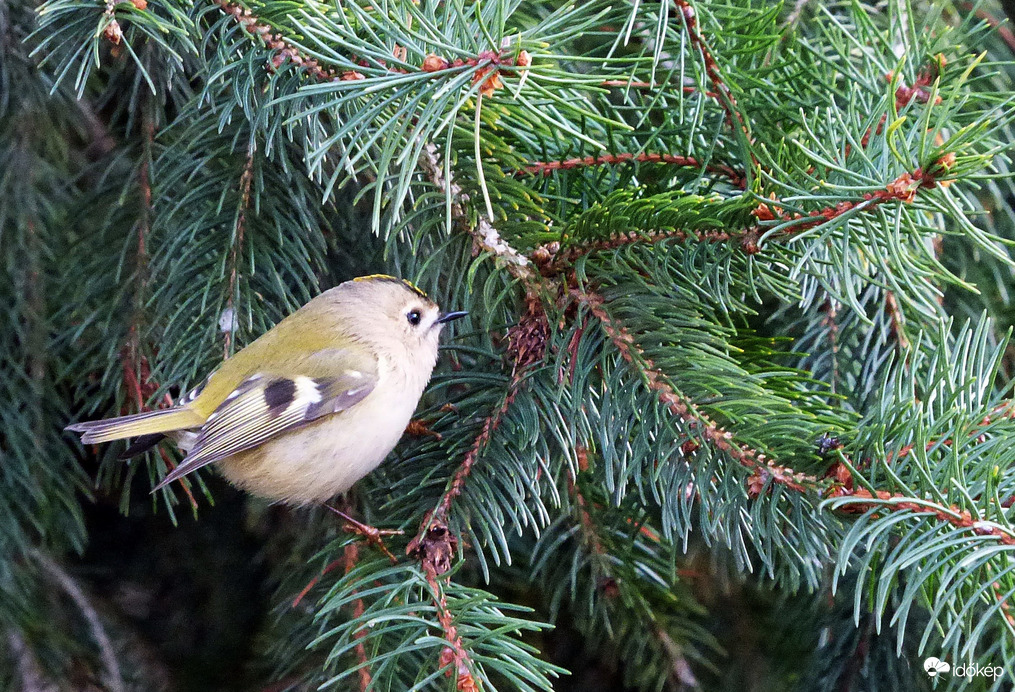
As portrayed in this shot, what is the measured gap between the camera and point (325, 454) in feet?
4.47

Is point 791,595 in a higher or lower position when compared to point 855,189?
lower

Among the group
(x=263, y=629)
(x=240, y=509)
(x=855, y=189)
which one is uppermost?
(x=855, y=189)

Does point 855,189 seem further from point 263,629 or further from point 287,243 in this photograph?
point 263,629

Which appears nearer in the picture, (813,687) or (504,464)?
(504,464)

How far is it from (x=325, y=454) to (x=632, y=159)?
672 millimetres

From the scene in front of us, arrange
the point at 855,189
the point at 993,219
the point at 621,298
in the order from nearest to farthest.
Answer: the point at 855,189 → the point at 621,298 → the point at 993,219

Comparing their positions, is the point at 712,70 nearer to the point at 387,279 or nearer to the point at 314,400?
the point at 387,279

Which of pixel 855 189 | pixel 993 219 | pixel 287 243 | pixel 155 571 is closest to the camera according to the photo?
pixel 855 189

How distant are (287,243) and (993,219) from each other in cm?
114

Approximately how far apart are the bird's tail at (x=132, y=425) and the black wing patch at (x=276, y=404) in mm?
51

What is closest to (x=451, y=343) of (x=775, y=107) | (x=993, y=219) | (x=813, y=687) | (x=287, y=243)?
(x=287, y=243)

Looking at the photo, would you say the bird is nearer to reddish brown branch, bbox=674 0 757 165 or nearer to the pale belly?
the pale belly

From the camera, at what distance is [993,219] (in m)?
1.48

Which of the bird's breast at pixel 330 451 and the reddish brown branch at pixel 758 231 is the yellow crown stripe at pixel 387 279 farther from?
the reddish brown branch at pixel 758 231
